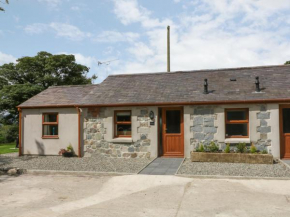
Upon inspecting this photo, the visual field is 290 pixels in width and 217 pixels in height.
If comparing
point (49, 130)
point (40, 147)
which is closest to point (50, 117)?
point (49, 130)

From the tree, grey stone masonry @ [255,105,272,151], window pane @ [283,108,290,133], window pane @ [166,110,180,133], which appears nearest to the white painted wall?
window pane @ [166,110,180,133]

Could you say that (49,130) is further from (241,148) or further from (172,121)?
(241,148)

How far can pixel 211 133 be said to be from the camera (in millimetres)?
11492

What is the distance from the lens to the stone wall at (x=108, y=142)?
12.1 m

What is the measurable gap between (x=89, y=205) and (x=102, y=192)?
104cm

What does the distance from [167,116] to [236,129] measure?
326 cm

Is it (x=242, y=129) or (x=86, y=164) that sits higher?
(x=242, y=129)

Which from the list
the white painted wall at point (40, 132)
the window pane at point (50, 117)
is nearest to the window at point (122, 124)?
the white painted wall at point (40, 132)

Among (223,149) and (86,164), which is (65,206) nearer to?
(86,164)

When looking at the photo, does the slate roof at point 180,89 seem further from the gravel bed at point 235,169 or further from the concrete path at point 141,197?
the concrete path at point 141,197

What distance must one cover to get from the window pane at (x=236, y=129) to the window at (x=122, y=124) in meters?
4.70

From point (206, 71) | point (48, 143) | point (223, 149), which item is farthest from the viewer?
point (206, 71)

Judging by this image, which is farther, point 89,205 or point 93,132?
point 93,132

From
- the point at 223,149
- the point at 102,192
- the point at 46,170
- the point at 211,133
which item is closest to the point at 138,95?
the point at 211,133
